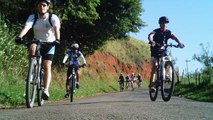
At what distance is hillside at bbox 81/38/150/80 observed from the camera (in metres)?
56.5

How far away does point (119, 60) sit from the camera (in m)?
74.6

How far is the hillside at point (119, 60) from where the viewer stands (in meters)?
56.5

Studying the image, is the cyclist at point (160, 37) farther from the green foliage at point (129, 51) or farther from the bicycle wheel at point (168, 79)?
the green foliage at point (129, 51)

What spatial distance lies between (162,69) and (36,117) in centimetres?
558

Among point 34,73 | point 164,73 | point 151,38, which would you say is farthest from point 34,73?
point 164,73

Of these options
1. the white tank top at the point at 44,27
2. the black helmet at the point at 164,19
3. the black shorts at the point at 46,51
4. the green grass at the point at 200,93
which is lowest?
the green grass at the point at 200,93

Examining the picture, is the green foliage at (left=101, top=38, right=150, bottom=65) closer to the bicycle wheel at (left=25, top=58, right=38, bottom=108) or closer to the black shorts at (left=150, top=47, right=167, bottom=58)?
the black shorts at (left=150, top=47, right=167, bottom=58)

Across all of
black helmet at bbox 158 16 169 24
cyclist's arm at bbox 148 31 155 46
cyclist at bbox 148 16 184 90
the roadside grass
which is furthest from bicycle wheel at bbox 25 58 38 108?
the roadside grass

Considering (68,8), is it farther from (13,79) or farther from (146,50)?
(146,50)

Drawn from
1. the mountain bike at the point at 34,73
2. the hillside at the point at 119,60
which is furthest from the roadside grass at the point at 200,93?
the mountain bike at the point at 34,73

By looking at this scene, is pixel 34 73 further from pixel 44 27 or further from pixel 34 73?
pixel 44 27

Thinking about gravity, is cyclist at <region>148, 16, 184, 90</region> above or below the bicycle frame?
above

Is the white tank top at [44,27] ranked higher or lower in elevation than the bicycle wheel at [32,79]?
higher

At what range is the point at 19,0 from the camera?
20406mm
